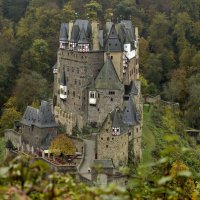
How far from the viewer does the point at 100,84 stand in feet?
130

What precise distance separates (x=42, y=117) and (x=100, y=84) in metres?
5.00

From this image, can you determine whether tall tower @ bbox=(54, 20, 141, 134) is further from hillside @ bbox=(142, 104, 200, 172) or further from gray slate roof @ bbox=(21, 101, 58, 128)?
hillside @ bbox=(142, 104, 200, 172)

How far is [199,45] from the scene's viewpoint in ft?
232

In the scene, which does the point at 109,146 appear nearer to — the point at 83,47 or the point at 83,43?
the point at 83,47

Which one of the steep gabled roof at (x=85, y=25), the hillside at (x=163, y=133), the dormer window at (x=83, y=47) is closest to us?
the dormer window at (x=83, y=47)

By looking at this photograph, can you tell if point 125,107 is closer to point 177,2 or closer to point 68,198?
point 68,198

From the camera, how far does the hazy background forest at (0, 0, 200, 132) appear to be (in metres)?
58.0

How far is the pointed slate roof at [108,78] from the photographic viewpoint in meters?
39.5

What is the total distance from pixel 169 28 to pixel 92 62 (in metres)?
32.9

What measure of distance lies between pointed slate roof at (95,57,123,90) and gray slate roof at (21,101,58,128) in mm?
4126

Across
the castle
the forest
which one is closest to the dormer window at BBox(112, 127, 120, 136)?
the castle

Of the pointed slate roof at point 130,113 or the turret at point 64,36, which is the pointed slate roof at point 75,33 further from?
the pointed slate roof at point 130,113

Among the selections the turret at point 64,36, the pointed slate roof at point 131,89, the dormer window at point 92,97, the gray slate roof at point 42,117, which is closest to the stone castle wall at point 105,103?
the dormer window at point 92,97

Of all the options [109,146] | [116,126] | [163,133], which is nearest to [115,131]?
[116,126]
